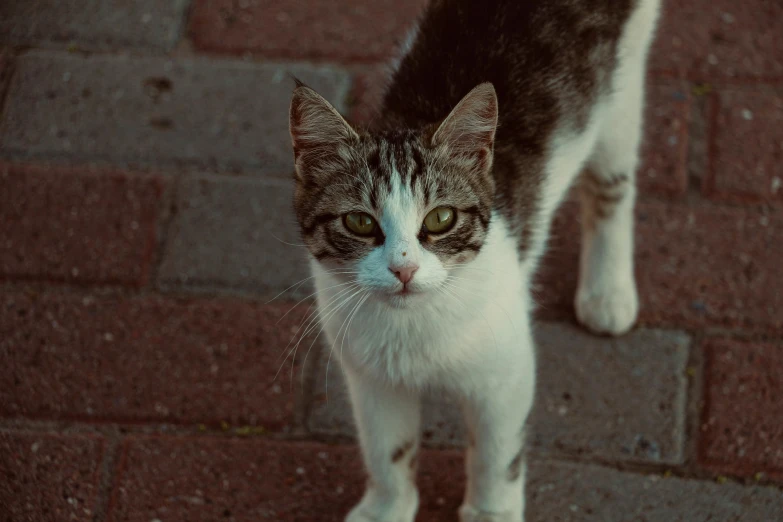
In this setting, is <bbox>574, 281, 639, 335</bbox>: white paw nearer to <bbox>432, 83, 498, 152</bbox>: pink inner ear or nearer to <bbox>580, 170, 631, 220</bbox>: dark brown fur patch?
<bbox>580, 170, 631, 220</bbox>: dark brown fur patch

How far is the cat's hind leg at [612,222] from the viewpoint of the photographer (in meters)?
2.25

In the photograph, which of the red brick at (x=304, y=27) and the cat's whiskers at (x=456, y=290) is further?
the red brick at (x=304, y=27)

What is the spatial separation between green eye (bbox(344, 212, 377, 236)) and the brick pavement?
70cm

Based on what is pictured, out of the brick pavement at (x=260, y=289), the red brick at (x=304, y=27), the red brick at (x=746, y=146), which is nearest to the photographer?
the brick pavement at (x=260, y=289)

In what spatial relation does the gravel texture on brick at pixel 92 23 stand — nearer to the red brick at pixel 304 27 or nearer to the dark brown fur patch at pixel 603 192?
the red brick at pixel 304 27

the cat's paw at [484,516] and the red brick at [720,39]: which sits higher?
the red brick at [720,39]

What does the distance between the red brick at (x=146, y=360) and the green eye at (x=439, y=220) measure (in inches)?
30.1

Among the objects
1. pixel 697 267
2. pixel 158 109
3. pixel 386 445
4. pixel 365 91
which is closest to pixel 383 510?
pixel 386 445

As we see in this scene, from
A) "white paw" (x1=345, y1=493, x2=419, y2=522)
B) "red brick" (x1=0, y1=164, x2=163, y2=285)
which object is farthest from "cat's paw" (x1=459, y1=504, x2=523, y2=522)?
"red brick" (x1=0, y1=164, x2=163, y2=285)

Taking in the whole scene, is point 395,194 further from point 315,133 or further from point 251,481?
point 251,481

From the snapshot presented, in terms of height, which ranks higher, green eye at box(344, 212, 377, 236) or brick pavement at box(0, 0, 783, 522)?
green eye at box(344, 212, 377, 236)

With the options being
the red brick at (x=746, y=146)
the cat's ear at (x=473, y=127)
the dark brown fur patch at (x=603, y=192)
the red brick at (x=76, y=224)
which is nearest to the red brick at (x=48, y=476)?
the red brick at (x=76, y=224)

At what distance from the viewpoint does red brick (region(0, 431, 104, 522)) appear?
1.99 m

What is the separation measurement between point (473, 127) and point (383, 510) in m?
0.80
